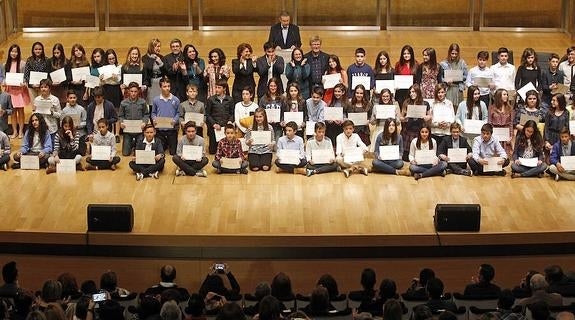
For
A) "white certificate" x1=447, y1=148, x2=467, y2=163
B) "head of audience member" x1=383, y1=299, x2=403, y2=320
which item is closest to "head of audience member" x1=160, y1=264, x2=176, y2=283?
"head of audience member" x1=383, y1=299, x2=403, y2=320

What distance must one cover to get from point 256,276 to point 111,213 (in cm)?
160

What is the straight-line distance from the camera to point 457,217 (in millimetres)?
12078

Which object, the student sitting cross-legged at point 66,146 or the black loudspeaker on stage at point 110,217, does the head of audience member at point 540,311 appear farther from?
the student sitting cross-legged at point 66,146

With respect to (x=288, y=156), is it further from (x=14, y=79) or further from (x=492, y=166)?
(x=14, y=79)

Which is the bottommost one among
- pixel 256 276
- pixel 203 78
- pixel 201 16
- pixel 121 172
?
pixel 256 276

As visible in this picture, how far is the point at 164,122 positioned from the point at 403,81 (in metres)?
2.96

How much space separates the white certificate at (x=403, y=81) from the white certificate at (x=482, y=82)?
0.80m

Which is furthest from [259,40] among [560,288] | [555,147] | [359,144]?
[560,288]

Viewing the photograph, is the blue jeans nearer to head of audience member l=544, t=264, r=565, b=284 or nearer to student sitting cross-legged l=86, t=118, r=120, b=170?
student sitting cross-legged l=86, t=118, r=120, b=170

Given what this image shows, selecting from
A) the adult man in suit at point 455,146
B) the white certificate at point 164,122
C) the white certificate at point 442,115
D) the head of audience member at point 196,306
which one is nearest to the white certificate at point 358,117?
the white certificate at point 442,115

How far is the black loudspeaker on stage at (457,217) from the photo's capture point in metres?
12.0

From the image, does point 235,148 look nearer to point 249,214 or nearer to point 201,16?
point 249,214

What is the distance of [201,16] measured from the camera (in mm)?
18641

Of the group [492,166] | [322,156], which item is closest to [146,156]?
[322,156]
